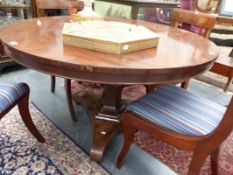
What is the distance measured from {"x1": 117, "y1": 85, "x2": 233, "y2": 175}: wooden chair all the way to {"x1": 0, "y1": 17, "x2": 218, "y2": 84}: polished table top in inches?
8.7

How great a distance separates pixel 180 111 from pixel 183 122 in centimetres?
9

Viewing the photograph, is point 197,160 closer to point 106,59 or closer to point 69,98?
point 106,59

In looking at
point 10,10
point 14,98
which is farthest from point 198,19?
point 10,10

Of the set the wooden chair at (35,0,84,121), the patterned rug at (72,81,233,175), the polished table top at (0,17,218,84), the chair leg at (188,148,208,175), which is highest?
the wooden chair at (35,0,84,121)

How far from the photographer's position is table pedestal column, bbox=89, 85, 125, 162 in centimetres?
137

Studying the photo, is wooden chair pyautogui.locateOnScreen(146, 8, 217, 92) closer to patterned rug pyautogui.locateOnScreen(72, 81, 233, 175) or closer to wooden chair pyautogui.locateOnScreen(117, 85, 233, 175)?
patterned rug pyautogui.locateOnScreen(72, 81, 233, 175)

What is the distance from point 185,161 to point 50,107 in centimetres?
115

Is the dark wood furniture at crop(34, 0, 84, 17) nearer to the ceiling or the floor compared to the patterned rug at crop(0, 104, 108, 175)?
nearer to the ceiling

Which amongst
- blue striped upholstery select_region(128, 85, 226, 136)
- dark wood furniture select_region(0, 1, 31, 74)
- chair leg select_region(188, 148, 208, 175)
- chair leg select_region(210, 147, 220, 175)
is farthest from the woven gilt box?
dark wood furniture select_region(0, 1, 31, 74)

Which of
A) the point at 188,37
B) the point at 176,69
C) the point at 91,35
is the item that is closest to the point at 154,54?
the point at 176,69

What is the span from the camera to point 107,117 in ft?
4.70

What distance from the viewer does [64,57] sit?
32.8 inches

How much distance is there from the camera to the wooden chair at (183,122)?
0.86m

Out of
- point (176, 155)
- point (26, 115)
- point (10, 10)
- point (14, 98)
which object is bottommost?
point (176, 155)
